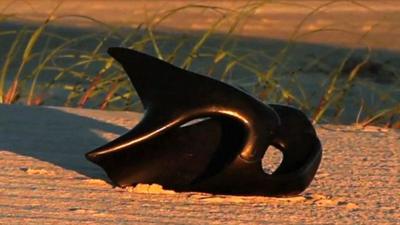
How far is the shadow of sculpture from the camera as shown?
3938mm

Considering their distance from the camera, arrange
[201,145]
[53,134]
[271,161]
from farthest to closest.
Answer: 1. [53,134]
2. [271,161]
3. [201,145]

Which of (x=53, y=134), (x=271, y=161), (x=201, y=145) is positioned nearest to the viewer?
(x=201, y=145)

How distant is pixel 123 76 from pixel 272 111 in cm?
251

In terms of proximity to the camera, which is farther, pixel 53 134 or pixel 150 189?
pixel 53 134

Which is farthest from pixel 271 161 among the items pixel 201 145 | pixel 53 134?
pixel 53 134

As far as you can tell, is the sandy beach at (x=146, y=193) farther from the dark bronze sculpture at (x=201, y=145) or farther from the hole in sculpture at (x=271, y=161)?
the hole in sculpture at (x=271, y=161)

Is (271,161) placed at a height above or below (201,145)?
below

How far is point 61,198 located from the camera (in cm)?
337

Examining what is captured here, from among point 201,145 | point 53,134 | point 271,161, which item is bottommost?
point 271,161

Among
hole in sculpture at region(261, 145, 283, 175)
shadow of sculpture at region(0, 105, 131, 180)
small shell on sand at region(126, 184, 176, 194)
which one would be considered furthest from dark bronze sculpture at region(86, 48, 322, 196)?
hole in sculpture at region(261, 145, 283, 175)

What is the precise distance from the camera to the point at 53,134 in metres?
4.40

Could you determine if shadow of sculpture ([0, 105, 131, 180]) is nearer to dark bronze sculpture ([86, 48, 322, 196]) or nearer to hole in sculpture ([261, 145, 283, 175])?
dark bronze sculpture ([86, 48, 322, 196])

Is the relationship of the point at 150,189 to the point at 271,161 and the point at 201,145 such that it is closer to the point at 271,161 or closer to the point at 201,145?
the point at 201,145

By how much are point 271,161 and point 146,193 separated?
0.78 m
